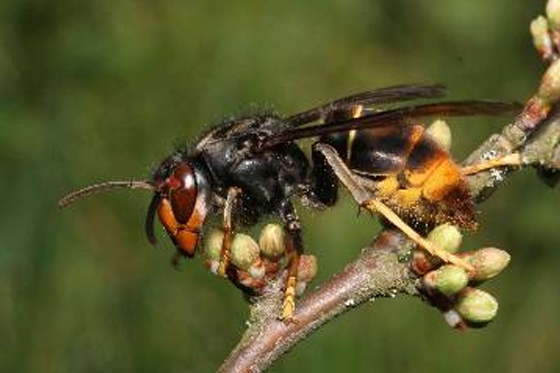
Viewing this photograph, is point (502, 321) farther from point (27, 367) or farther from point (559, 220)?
point (27, 367)

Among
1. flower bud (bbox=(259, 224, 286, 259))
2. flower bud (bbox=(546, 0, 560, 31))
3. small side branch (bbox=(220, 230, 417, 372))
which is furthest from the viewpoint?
flower bud (bbox=(259, 224, 286, 259))

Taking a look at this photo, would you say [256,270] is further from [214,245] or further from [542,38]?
[542,38]

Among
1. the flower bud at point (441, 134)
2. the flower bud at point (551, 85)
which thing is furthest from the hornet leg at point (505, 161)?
the flower bud at point (441, 134)

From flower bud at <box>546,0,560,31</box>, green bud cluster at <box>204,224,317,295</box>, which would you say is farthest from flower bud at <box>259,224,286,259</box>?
flower bud at <box>546,0,560,31</box>

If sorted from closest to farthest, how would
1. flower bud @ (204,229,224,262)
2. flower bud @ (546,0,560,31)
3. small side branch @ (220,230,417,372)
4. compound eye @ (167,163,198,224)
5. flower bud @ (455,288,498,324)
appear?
small side branch @ (220,230,417,372) < flower bud @ (455,288,498,324) < flower bud @ (546,0,560,31) < flower bud @ (204,229,224,262) < compound eye @ (167,163,198,224)

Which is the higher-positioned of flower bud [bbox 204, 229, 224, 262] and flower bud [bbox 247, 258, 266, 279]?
flower bud [bbox 204, 229, 224, 262]

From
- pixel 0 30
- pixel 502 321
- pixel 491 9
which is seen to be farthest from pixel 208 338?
pixel 491 9

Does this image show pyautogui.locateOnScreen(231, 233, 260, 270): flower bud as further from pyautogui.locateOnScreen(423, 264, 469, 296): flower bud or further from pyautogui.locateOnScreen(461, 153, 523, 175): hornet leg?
pyautogui.locateOnScreen(461, 153, 523, 175): hornet leg
